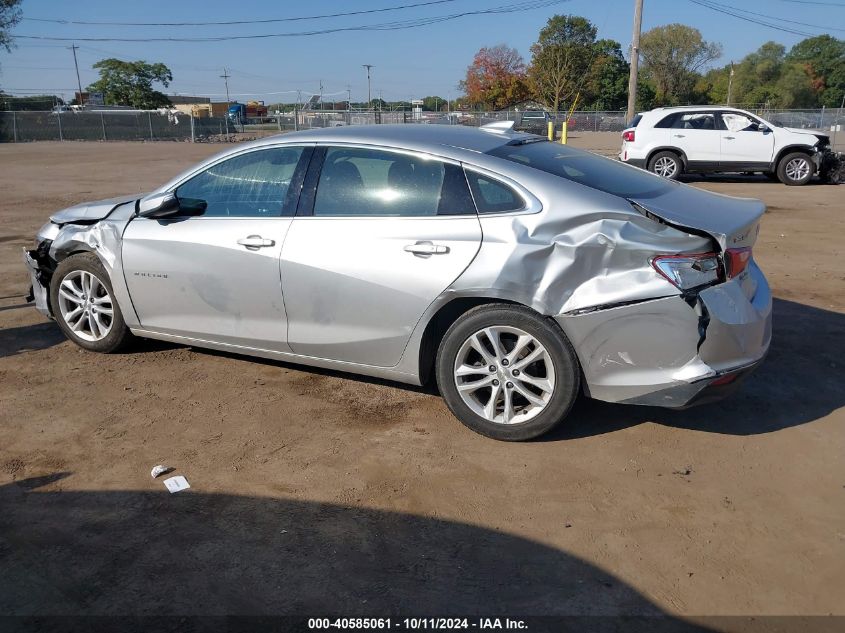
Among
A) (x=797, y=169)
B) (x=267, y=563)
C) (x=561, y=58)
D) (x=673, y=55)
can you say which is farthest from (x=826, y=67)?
(x=267, y=563)

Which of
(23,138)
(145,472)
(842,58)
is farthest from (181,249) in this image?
(842,58)

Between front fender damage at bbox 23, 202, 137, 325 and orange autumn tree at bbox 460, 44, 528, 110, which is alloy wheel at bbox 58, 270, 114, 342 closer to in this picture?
front fender damage at bbox 23, 202, 137, 325

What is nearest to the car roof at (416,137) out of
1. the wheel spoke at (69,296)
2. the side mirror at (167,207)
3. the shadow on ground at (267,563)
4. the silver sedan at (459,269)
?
the silver sedan at (459,269)

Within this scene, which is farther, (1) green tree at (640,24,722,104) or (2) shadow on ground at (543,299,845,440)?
(1) green tree at (640,24,722,104)

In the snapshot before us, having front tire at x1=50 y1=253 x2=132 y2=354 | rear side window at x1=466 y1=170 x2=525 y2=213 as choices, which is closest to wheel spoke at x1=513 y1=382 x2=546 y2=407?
rear side window at x1=466 y1=170 x2=525 y2=213

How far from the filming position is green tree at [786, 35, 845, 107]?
9041 centimetres

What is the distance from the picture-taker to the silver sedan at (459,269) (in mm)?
3590

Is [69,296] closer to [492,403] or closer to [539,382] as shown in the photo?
[492,403]

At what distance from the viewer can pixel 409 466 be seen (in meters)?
3.73

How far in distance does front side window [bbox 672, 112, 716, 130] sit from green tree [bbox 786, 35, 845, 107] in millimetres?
85454

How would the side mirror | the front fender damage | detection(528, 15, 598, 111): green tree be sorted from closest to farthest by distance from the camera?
the side mirror < the front fender damage < detection(528, 15, 598, 111): green tree

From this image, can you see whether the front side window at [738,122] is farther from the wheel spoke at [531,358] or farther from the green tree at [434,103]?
the green tree at [434,103]

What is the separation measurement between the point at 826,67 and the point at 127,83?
88.9 metres

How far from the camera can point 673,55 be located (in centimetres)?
8000
